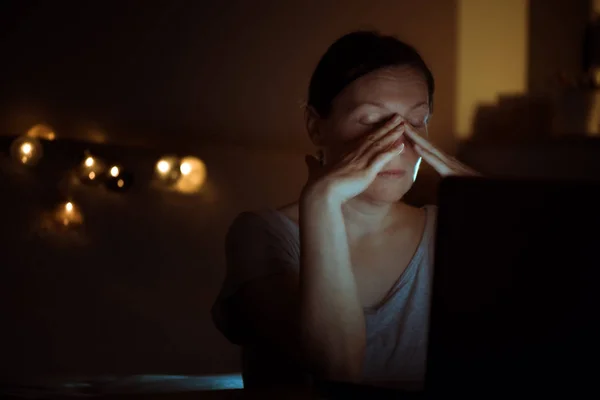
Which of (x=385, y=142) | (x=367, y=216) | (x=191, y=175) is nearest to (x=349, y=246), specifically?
(x=367, y=216)

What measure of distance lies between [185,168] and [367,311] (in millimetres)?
391

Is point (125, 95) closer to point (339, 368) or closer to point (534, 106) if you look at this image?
point (339, 368)

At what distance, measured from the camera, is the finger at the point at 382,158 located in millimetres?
969

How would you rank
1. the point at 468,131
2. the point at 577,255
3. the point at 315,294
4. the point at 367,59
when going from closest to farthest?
the point at 577,255, the point at 315,294, the point at 367,59, the point at 468,131

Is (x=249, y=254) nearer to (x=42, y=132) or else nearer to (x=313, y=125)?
(x=313, y=125)

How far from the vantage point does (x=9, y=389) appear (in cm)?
95

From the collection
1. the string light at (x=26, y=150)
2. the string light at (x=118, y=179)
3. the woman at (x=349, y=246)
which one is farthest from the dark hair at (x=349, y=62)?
the string light at (x=26, y=150)

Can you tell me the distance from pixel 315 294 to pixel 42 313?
1.47 feet

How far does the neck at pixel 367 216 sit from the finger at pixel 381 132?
9cm

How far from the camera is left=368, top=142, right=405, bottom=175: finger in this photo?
3.18ft

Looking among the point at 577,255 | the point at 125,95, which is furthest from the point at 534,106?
the point at 125,95

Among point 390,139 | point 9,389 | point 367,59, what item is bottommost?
point 9,389

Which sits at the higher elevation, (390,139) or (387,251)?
(390,139)

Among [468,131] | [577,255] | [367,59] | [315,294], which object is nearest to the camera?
[577,255]
